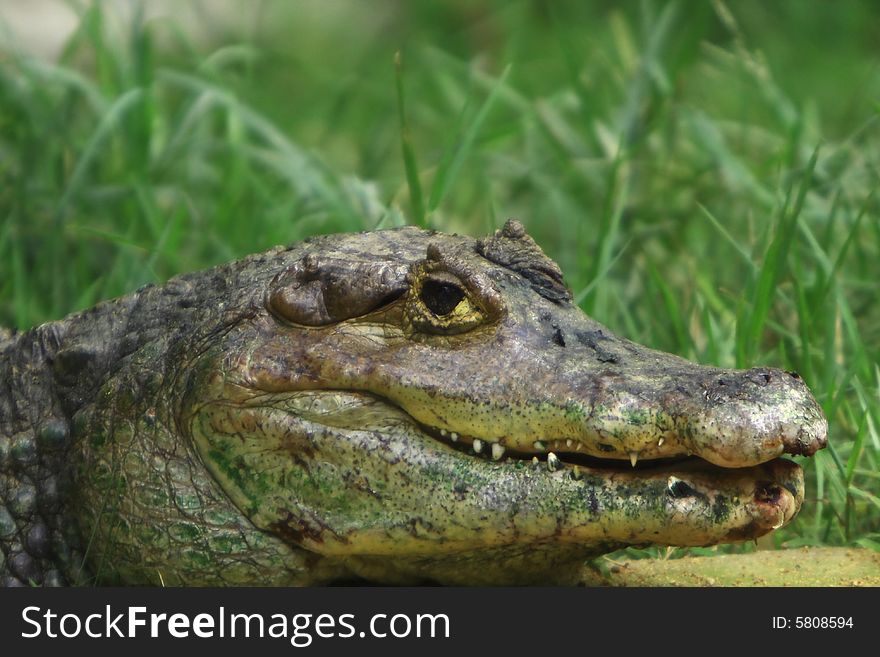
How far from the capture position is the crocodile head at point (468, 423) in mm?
2797

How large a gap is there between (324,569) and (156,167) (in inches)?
129

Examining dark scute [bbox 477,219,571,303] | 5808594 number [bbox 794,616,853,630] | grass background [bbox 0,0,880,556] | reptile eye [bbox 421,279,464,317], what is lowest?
5808594 number [bbox 794,616,853,630]

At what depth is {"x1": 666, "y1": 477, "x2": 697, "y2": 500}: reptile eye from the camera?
280 cm

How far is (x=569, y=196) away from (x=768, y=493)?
12.5 feet

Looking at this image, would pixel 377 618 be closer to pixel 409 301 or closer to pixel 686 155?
pixel 409 301

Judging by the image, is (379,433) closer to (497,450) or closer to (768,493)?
(497,450)

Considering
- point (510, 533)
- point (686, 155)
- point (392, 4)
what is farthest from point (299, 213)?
point (392, 4)

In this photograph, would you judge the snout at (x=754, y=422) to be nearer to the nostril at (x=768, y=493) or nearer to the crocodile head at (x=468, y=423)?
the crocodile head at (x=468, y=423)

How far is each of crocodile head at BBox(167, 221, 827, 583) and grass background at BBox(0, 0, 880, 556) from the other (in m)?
1.14

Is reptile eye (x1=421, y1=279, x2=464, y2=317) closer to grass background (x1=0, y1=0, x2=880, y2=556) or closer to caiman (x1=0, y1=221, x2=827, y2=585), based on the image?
caiman (x1=0, y1=221, x2=827, y2=585)

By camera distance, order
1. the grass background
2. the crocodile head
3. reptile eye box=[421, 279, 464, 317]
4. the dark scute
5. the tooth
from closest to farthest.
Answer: the crocodile head
the tooth
reptile eye box=[421, 279, 464, 317]
the dark scute
the grass background

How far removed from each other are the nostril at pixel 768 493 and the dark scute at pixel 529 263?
74 cm

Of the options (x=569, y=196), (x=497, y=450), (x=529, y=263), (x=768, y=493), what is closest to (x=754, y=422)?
(x=768, y=493)

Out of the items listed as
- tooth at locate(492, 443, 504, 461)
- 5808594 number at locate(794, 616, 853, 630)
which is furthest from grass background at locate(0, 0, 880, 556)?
tooth at locate(492, 443, 504, 461)
